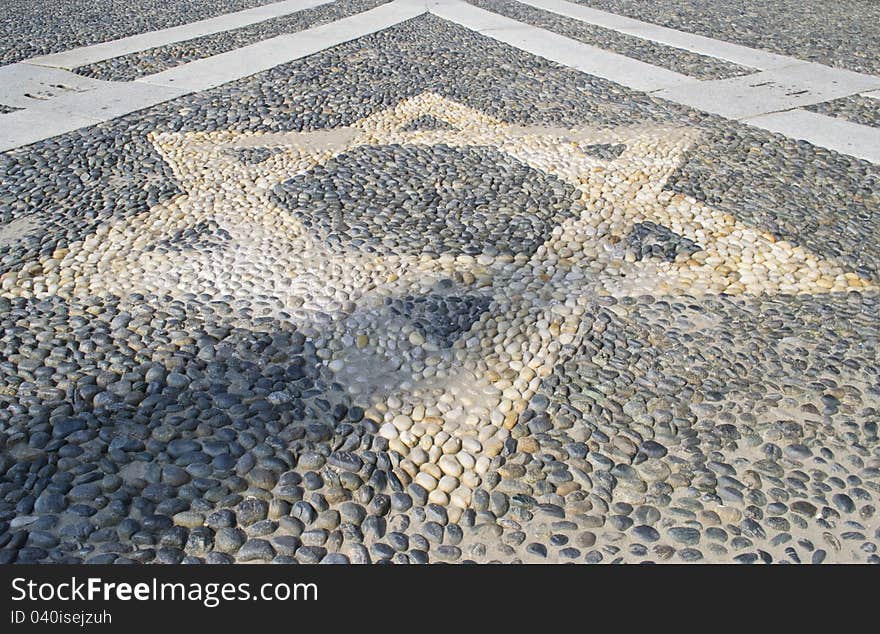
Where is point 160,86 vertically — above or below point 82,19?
above

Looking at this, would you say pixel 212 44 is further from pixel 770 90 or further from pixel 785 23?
pixel 785 23

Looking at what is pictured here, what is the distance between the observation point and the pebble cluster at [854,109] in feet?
18.3

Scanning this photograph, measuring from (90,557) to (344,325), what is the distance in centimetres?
133

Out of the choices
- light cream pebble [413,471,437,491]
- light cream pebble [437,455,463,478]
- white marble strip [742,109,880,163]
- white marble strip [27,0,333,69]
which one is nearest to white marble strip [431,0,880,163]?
white marble strip [742,109,880,163]

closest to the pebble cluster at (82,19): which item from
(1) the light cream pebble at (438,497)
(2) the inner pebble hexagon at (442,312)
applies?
(2) the inner pebble hexagon at (442,312)

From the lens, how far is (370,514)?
2441 millimetres

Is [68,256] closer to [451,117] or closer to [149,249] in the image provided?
[149,249]

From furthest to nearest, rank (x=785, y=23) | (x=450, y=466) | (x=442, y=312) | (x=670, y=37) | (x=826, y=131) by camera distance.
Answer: (x=785, y=23) < (x=670, y=37) < (x=826, y=131) < (x=442, y=312) < (x=450, y=466)

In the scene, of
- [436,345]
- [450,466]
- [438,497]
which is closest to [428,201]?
[436,345]

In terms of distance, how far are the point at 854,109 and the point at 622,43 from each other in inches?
87.1

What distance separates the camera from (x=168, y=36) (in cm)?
735

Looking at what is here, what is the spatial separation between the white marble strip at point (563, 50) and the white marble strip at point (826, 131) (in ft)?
2.96

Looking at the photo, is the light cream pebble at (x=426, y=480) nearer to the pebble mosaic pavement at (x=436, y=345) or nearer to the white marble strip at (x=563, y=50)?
the pebble mosaic pavement at (x=436, y=345)

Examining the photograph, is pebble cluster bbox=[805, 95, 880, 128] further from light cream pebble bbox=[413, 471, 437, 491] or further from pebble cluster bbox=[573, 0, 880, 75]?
light cream pebble bbox=[413, 471, 437, 491]
